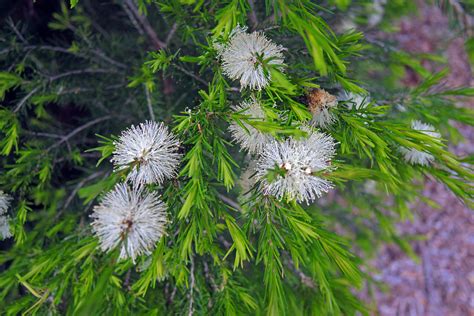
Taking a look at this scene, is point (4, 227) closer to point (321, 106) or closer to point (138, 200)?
point (138, 200)

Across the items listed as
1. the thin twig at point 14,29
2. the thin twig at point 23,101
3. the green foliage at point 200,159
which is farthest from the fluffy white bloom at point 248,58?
the thin twig at point 14,29

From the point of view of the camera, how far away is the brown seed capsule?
37.4 inches

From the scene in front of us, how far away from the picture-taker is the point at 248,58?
2.97 feet

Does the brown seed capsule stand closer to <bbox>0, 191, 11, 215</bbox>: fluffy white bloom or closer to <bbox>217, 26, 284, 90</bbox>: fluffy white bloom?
<bbox>217, 26, 284, 90</bbox>: fluffy white bloom

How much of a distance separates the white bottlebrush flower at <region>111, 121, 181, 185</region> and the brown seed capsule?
1.20 feet

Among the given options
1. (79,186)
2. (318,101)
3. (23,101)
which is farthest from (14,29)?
(318,101)

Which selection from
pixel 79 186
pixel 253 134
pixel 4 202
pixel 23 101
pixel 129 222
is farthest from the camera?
pixel 79 186

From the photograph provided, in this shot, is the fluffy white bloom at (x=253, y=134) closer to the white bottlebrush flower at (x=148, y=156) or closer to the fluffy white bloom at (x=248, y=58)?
the fluffy white bloom at (x=248, y=58)

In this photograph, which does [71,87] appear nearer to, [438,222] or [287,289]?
[287,289]

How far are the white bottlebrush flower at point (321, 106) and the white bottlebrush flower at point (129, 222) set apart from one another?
1.52 ft

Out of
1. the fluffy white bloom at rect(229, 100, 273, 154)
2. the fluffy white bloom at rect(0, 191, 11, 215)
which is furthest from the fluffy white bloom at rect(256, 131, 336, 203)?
the fluffy white bloom at rect(0, 191, 11, 215)

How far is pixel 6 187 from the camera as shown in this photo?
116cm

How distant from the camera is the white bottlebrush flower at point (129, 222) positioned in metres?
0.80

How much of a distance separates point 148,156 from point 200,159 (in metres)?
0.12
